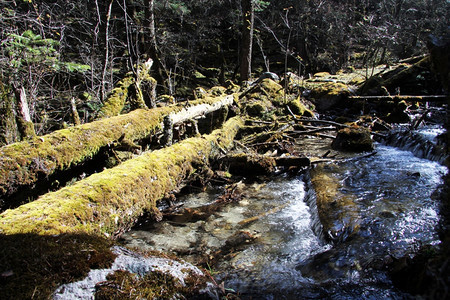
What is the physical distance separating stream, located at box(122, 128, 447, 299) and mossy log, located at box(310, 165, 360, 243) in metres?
0.10

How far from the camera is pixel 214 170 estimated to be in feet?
21.3

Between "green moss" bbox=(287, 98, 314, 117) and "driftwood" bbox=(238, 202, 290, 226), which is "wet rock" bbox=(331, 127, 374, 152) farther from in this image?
"driftwood" bbox=(238, 202, 290, 226)

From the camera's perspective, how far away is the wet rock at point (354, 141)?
7.39m

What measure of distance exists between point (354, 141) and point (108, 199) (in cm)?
677

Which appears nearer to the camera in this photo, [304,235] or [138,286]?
[138,286]

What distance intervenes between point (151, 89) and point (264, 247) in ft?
18.8

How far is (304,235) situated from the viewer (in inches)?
151

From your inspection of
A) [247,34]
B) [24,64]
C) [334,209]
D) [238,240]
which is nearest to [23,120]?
[24,64]

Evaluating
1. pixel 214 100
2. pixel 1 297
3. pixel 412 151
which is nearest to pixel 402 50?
pixel 412 151

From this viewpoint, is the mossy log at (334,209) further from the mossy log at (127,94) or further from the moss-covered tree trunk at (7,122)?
the moss-covered tree trunk at (7,122)

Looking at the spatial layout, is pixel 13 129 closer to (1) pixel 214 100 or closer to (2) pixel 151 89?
(2) pixel 151 89

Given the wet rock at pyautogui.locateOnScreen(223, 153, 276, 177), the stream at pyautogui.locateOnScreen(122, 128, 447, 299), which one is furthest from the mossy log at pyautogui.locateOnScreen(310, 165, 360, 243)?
the wet rock at pyautogui.locateOnScreen(223, 153, 276, 177)

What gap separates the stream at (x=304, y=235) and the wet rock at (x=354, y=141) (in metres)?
1.37

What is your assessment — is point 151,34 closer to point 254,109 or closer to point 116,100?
point 254,109
